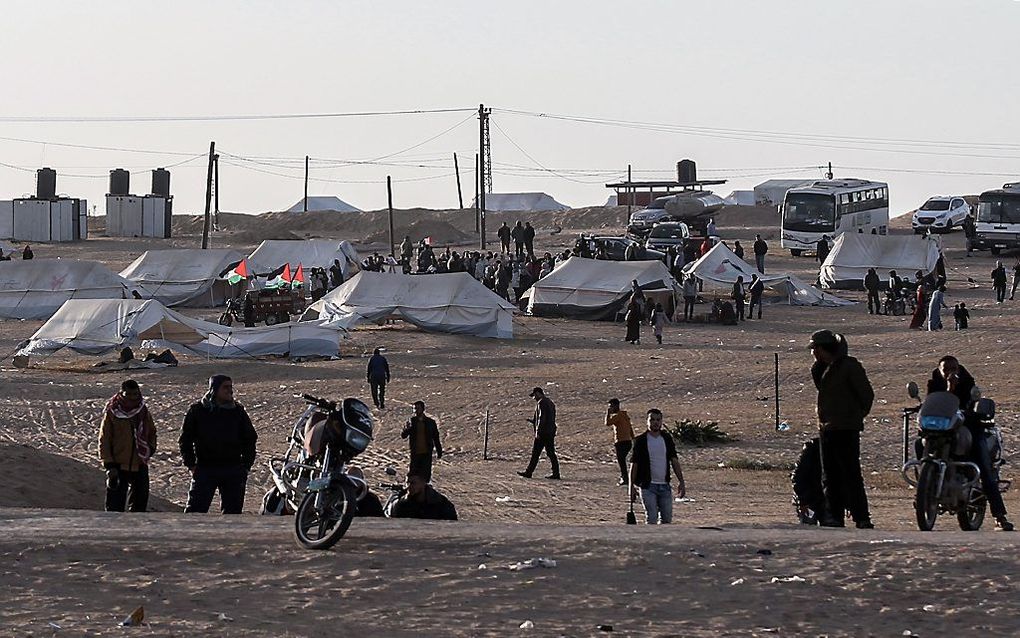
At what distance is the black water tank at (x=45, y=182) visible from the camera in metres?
82.4

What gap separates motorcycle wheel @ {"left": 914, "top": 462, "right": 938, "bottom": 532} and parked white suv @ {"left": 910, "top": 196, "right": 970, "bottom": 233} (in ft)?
193

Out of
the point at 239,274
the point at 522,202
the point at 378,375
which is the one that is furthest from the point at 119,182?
the point at 378,375

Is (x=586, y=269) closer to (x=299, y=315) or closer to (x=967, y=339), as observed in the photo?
(x=299, y=315)

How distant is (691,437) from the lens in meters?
22.2

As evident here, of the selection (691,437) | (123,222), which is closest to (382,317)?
(691,437)

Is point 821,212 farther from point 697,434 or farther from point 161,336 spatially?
point 697,434

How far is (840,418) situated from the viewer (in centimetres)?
1045

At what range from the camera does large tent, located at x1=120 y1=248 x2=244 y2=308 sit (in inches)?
1954

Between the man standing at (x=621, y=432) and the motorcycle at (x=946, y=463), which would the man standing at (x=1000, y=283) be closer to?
the man standing at (x=621, y=432)

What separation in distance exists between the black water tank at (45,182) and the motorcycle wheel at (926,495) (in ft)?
250

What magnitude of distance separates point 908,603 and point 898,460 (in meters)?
12.8

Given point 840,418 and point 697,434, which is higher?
point 840,418

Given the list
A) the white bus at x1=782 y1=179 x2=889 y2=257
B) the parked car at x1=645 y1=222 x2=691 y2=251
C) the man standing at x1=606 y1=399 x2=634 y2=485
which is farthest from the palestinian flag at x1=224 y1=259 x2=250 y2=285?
the man standing at x1=606 y1=399 x2=634 y2=485

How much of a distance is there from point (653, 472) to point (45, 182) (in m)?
73.5
